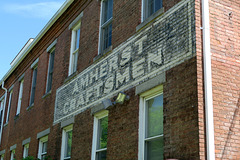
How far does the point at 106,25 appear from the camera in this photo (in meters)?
12.5

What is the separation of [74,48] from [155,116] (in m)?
6.78

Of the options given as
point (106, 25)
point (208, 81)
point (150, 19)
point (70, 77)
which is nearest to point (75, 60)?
point (70, 77)

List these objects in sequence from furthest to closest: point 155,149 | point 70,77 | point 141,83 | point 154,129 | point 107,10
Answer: point 70,77, point 107,10, point 141,83, point 154,129, point 155,149

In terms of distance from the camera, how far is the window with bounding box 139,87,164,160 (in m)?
8.65

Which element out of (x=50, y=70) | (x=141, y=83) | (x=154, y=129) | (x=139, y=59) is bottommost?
(x=154, y=129)

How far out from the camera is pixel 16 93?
21.8 metres

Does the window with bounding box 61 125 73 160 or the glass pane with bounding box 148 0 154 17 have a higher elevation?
the glass pane with bounding box 148 0 154 17

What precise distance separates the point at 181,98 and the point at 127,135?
91.8 inches

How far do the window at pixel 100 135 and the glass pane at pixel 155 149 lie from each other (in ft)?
7.47

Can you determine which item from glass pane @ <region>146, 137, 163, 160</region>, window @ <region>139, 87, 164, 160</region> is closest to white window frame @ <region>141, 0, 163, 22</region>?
window @ <region>139, 87, 164, 160</region>

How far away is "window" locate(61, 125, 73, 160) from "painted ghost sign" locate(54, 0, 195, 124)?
1.93ft

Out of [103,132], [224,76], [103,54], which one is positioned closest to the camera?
[224,76]

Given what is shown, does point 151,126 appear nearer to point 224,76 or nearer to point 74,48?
point 224,76

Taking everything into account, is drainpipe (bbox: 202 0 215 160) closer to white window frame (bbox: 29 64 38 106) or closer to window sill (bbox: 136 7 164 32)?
window sill (bbox: 136 7 164 32)
